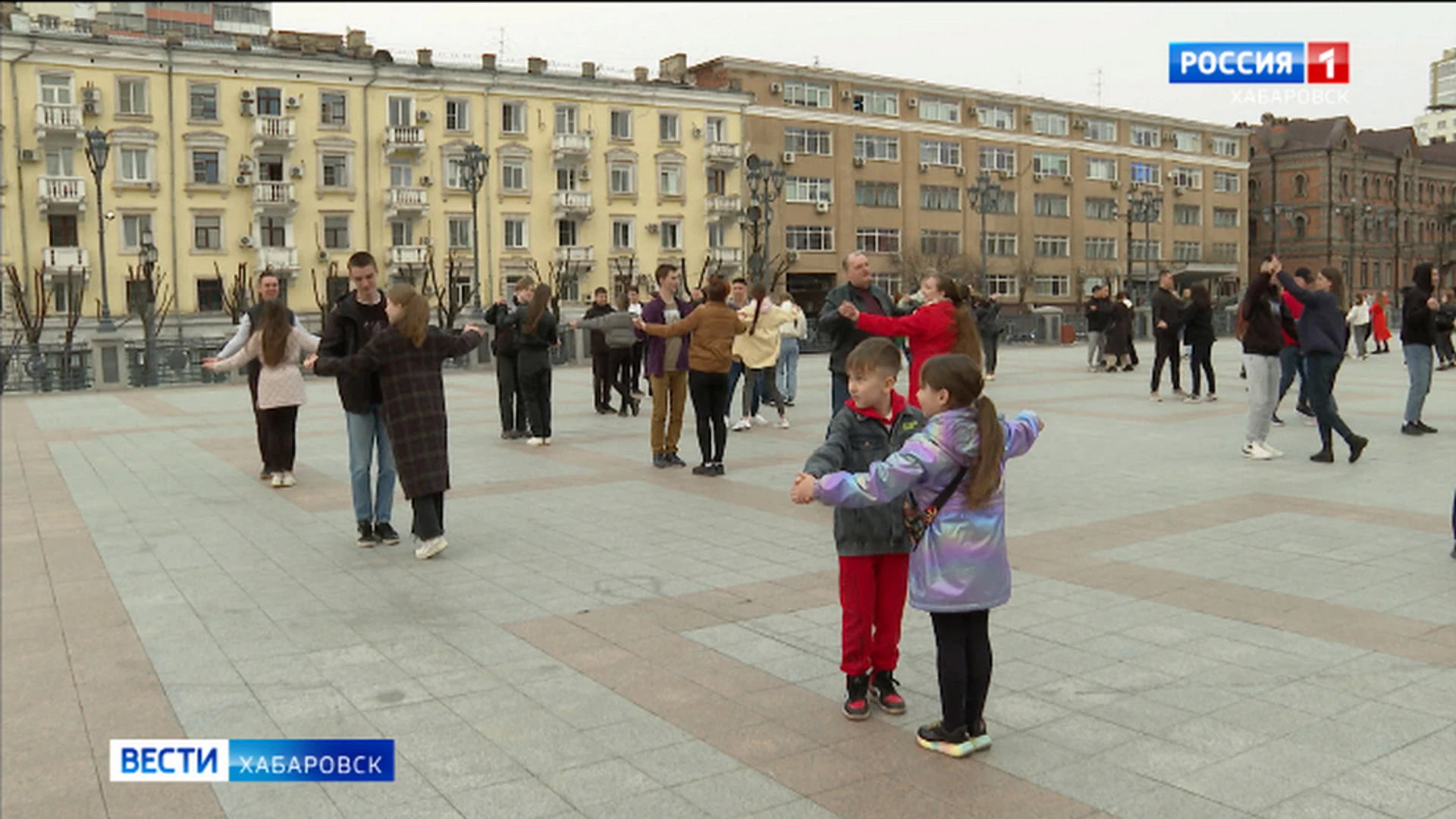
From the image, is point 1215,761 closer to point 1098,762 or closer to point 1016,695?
point 1098,762

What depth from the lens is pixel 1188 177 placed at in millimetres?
82000

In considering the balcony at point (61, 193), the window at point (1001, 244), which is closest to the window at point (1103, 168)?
the window at point (1001, 244)

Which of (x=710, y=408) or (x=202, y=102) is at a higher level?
(x=202, y=102)

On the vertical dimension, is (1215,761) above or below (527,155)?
below

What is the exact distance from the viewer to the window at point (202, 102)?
165ft

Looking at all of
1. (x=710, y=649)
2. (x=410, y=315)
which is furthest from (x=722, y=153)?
(x=710, y=649)

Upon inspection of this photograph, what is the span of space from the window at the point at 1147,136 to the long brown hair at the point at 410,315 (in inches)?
3088

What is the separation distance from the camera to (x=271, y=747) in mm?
4289

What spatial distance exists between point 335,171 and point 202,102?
5761mm

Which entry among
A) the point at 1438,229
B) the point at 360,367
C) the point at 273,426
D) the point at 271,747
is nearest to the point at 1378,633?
the point at 271,747

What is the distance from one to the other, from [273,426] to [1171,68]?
9813 mm

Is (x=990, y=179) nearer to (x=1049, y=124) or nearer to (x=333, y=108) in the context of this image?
(x=1049, y=124)

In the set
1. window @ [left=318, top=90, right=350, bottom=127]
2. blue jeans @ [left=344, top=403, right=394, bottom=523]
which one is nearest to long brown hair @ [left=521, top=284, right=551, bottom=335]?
blue jeans @ [left=344, top=403, right=394, bottom=523]

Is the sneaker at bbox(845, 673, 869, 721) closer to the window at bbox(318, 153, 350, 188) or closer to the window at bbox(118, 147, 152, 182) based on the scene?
the window at bbox(118, 147, 152, 182)
